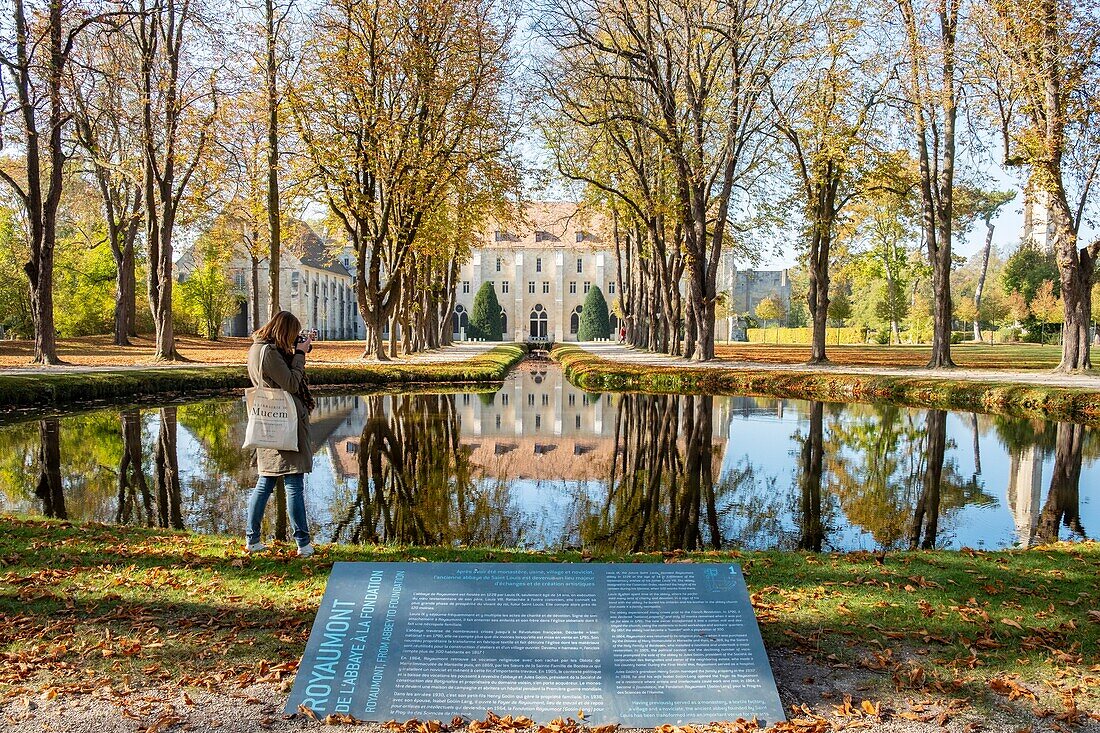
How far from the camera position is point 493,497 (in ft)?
29.5

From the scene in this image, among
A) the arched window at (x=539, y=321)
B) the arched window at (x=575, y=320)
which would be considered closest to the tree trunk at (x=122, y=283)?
the arched window at (x=539, y=321)

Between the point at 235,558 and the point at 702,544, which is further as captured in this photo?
the point at 702,544

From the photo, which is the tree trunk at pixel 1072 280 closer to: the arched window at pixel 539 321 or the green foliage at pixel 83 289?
the green foliage at pixel 83 289

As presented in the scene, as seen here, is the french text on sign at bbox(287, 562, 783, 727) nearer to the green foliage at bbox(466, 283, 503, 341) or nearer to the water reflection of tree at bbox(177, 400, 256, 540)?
the water reflection of tree at bbox(177, 400, 256, 540)

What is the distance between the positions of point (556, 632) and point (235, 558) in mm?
2898

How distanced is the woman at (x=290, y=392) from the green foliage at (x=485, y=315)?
66.9m

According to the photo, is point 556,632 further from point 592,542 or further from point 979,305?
point 979,305

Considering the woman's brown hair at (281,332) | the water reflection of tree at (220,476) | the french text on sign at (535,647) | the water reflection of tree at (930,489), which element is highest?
the woman's brown hair at (281,332)

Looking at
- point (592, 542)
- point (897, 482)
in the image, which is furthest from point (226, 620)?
point (897, 482)

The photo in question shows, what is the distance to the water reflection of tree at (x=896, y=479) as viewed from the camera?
7.93 meters

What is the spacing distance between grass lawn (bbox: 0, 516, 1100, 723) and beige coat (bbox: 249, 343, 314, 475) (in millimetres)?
649

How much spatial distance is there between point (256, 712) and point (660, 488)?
6.49 metres

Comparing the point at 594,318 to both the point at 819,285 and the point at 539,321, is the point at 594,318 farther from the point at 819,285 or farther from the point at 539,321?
the point at 819,285

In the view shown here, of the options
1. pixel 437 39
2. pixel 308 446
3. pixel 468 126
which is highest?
pixel 437 39
